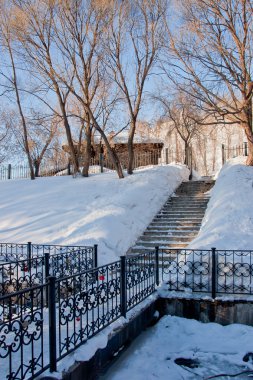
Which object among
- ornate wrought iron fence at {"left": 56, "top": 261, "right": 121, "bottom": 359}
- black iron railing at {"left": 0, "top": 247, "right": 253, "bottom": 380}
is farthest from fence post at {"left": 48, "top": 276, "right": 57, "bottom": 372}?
black iron railing at {"left": 0, "top": 247, "right": 253, "bottom": 380}

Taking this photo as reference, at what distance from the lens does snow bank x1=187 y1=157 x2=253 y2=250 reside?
368 inches

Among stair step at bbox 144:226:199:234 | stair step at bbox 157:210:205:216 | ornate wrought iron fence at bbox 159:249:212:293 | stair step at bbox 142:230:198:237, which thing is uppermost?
stair step at bbox 157:210:205:216

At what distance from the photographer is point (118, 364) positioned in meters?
5.70

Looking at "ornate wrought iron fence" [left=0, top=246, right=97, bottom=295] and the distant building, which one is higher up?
the distant building

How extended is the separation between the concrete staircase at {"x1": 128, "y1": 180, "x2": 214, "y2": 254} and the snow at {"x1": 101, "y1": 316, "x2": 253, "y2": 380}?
14.1ft

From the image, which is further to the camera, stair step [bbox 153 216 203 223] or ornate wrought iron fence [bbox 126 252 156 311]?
stair step [bbox 153 216 203 223]

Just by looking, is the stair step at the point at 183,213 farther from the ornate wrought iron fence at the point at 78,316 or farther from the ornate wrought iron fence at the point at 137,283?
the ornate wrought iron fence at the point at 78,316

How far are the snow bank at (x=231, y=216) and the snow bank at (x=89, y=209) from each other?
2.50 m

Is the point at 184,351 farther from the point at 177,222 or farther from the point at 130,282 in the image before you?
the point at 177,222

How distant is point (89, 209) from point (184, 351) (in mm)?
8370

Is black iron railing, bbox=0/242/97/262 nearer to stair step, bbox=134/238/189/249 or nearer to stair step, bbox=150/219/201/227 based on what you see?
stair step, bbox=134/238/189/249

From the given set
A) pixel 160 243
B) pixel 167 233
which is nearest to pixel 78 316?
pixel 160 243

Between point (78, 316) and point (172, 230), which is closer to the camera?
point (78, 316)

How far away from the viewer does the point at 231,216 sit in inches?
434
